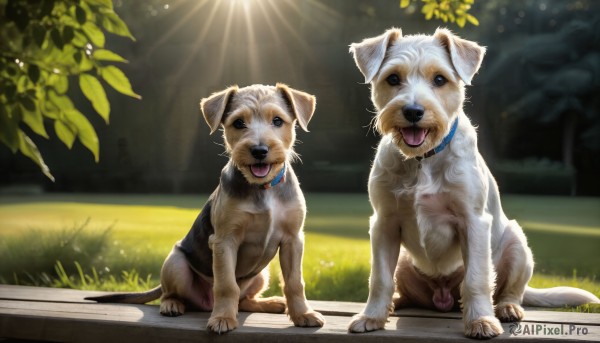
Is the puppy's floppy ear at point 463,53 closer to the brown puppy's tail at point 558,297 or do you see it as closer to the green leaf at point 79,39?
the brown puppy's tail at point 558,297

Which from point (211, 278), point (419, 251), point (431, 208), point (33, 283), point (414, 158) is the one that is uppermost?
point (414, 158)

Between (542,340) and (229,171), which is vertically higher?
(229,171)

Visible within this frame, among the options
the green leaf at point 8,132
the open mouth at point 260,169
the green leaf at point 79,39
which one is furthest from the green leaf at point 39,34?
the open mouth at point 260,169

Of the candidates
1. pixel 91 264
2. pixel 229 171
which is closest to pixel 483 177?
pixel 229 171

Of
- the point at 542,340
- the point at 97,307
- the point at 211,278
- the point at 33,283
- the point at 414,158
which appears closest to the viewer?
the point at 542,340

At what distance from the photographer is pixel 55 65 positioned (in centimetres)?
330

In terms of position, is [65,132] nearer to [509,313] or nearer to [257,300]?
[257,300]

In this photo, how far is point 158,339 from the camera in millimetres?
3850

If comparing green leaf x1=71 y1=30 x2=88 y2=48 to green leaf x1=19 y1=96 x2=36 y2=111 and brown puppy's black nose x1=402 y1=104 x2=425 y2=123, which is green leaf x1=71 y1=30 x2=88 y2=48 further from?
brown puppy's black nose x1=402 y1=104 x2=425 y2=123

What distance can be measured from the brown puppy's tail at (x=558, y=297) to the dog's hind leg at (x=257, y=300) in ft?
5.42

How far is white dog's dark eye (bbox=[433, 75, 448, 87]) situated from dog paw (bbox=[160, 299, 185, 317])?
6.74ft

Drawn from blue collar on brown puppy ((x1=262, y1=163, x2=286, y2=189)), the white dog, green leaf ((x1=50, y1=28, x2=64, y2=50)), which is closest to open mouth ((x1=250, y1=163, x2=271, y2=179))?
blue collar on brown puppy ((x1=262, y1=163, x2=286, y2=189))

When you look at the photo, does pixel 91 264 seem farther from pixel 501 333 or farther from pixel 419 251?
pixel 501 333

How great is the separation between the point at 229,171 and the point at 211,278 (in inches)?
28.7
